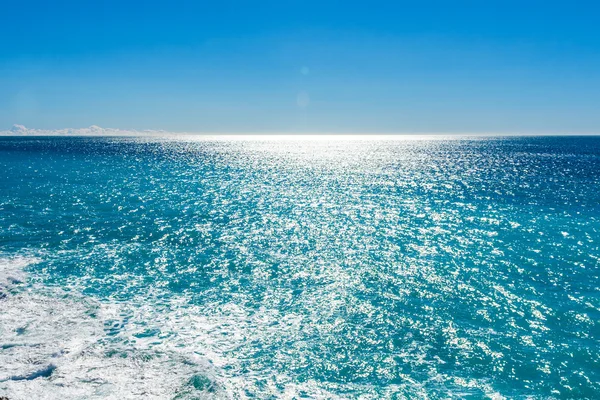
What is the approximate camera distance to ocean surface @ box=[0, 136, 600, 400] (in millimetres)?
15547

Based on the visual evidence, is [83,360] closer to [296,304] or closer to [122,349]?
[122,349]

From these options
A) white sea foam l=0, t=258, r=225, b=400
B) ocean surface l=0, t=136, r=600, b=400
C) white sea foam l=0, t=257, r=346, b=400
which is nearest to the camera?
white sea foam l=0, t=258, r=225, b=400

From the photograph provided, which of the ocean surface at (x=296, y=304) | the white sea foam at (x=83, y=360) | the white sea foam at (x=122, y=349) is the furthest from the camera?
the ocean surface at (x=296, y=304)

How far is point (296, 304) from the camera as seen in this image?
73.9 feet

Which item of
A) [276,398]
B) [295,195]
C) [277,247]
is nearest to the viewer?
[276,398]

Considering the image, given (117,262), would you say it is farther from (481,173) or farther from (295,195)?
(481,173)

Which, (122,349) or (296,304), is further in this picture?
(296,304)

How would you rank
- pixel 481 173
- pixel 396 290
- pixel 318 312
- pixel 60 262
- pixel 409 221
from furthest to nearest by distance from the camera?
pixel 481 173
pixel 409 221
pixel 60 262
pixel 396 290
pixel 318 312

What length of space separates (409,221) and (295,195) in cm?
2479

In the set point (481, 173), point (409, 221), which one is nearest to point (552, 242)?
point (409, 221)

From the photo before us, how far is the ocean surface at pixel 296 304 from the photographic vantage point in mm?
15547

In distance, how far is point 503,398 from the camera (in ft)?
47.9

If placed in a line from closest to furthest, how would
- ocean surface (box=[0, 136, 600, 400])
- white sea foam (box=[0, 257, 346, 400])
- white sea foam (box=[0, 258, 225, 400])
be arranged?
white sea foam (box=[0, 258, 225, 400]) → white sea foam (box=[0, 257, 346, 400]) → ocean surface (box=[0, 136, 600, 400])

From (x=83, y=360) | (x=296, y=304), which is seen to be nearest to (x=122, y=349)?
(x=83, y=360)
